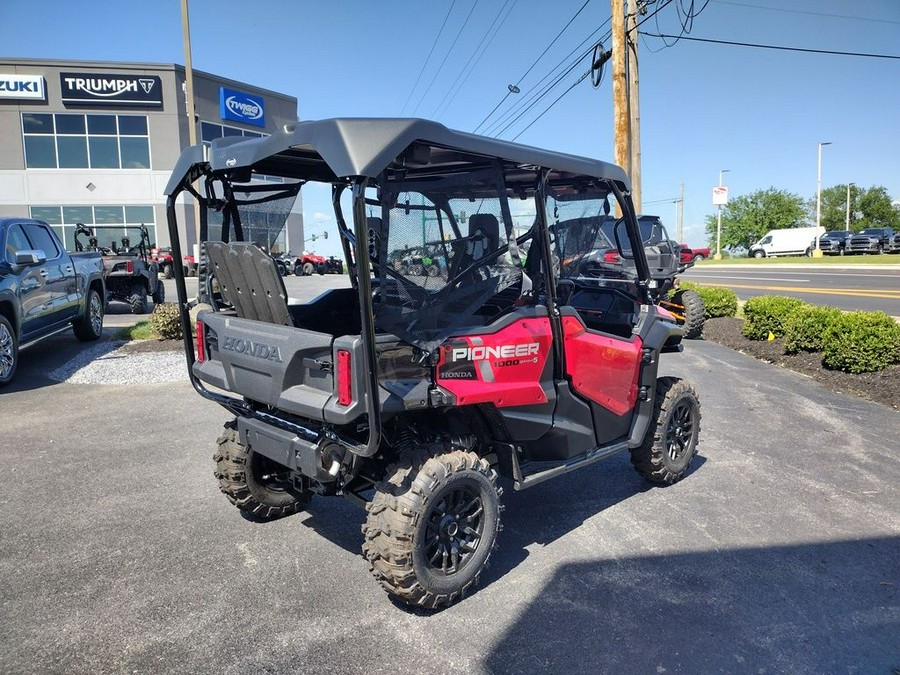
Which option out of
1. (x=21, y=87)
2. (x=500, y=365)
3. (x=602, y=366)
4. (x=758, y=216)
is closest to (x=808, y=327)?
(x=602, y=366)

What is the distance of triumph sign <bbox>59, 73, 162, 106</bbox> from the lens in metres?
31.1

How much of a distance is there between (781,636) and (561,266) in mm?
2401

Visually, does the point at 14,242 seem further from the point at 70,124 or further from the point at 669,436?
the point at 70,124

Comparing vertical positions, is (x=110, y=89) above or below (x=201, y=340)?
above

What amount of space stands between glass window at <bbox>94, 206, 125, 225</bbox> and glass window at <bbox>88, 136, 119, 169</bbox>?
205 cm

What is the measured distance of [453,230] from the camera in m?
3.31

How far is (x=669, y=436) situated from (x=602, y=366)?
3.77 ft

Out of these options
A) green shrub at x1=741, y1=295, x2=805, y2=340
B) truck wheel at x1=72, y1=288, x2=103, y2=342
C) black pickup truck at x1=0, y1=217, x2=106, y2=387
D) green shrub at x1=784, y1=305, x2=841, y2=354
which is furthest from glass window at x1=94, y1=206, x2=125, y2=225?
green shrub at x1=784, y1=305, x2=841, y2=354

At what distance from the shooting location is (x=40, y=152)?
31344mm

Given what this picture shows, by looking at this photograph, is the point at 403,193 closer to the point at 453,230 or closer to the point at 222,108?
the point at 453,230

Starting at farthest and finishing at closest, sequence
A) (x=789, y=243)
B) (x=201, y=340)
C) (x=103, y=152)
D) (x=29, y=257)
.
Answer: (x=789, y=243)
(x=103, y=152)
(x=29, y=257)
(x=201, y=340)

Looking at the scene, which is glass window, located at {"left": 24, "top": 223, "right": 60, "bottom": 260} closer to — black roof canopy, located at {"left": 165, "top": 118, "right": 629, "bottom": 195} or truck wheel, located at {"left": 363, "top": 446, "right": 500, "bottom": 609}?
black roof canopy, located at {"left": 165, "top": 118, "right": 629, "bottom": 195}

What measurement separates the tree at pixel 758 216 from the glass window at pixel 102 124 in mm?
70333

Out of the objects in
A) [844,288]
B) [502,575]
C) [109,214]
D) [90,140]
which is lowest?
[502,575]
